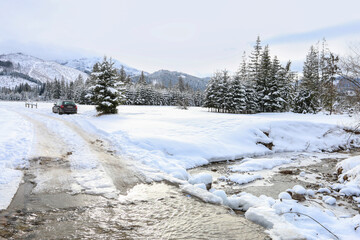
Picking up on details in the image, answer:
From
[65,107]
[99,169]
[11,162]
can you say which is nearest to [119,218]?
[99,169]

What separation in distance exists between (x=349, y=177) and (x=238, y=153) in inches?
196

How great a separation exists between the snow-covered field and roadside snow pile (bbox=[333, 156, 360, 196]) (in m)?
0.03

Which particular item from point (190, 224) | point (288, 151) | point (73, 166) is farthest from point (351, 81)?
point (73, 166)

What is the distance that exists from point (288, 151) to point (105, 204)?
12.7 m

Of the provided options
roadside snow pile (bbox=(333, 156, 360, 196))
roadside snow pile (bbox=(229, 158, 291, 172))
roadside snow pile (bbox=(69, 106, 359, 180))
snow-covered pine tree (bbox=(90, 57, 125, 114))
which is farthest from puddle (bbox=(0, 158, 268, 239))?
snow-covered pine tree (bbox=(90, 57, 125, 114))

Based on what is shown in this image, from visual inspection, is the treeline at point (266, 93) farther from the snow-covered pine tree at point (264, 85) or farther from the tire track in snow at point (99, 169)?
the tire track in snow at point (99, 169)

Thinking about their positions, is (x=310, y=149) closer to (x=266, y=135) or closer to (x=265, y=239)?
(x=266, y=135)

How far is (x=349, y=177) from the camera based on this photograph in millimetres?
8070

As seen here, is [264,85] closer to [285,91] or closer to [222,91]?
[285,91]

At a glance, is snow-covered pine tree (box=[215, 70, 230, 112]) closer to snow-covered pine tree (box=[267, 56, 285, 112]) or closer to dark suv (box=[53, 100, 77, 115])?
snow-covered pine tree (box=[267, 56, 285, 112])

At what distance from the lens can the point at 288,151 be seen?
557 inches

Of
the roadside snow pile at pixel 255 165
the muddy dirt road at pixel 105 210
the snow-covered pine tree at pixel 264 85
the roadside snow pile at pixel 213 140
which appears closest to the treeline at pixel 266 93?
the snow-covered pine tree at pixel 264 85

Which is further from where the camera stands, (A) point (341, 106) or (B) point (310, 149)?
(B) point (310, 149)

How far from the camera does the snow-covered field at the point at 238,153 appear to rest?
492cm
